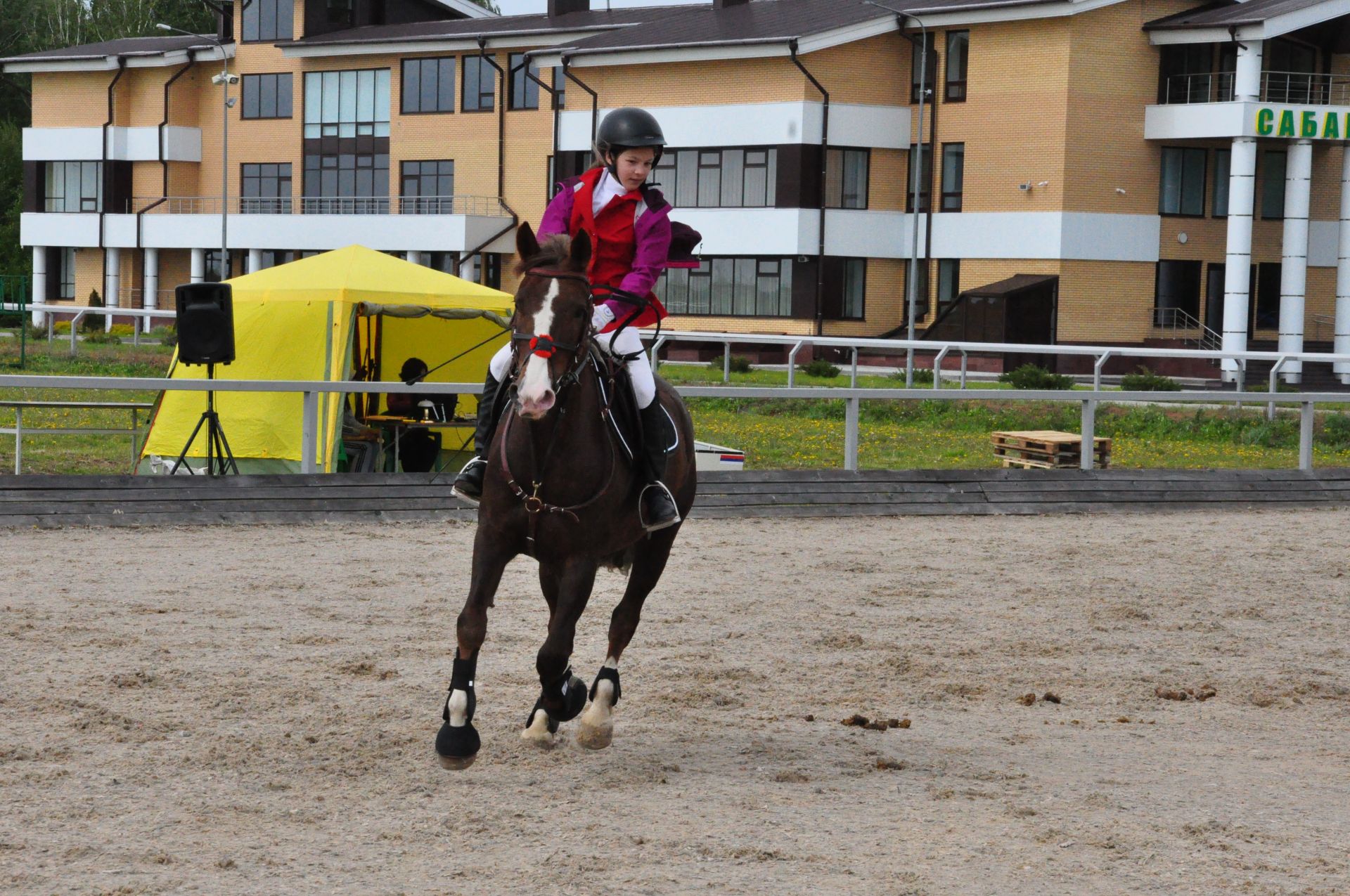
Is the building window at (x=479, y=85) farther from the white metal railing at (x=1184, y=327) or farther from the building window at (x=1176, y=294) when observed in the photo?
the white metal railing at (x=1184, y=327)

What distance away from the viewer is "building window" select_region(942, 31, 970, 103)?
45094 mm

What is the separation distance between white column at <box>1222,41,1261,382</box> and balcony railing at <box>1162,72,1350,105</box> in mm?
1017

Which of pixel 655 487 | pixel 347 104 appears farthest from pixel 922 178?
pixel 655 487

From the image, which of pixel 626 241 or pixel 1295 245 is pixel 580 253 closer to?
pixel 626 241

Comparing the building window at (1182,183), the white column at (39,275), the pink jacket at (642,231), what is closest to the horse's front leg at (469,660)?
the pink jacket at (642,231)

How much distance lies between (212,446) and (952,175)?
32.8 m

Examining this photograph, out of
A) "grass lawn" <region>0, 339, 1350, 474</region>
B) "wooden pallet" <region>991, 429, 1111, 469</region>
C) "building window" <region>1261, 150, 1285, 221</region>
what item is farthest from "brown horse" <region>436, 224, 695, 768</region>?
"building window" <region>1261, 150, 1285, 221</region>

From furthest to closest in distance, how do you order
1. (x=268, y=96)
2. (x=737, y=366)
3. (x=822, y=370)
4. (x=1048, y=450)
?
1. (x=268, y=96)
2. (x=737, y=366)
3. (x=822, y=370)
4. (x=1048, y=450)

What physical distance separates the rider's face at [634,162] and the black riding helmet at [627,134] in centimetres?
2

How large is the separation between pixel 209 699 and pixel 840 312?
39.9m

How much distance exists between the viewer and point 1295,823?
5926mm

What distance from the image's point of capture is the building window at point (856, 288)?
4653cm

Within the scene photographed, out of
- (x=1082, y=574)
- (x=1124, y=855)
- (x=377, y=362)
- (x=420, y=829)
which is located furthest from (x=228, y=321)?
(x=1124, y=855)

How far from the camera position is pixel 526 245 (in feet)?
20.7
